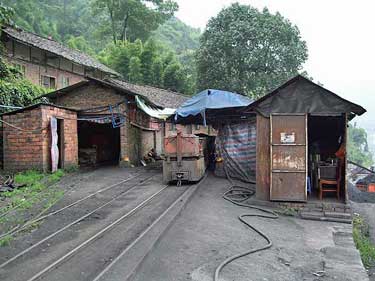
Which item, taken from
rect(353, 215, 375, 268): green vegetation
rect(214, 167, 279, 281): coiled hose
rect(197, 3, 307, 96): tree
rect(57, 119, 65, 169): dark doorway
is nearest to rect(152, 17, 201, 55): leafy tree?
rect(197, 3, 307, 96): tree

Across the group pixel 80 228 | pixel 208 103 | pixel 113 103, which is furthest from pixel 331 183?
pixel 113 103

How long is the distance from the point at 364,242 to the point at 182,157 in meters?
5.82

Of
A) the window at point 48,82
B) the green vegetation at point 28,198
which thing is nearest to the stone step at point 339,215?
the green vegetation at point 28,198

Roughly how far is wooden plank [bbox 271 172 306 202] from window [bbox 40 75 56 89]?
17.3 m

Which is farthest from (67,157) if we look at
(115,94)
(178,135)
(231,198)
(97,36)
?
(97,36)

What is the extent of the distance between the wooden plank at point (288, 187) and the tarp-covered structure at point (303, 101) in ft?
5.39

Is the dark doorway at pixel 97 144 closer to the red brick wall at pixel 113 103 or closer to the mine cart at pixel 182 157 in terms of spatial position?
the red brick wall at pixel 113 103

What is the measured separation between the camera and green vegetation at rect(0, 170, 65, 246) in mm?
7340

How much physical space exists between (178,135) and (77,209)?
169 inches

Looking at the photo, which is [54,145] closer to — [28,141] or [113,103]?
[28,141]

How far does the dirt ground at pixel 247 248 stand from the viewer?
16.8 feet

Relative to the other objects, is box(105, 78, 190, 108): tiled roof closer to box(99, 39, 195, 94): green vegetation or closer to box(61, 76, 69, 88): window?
box(61, 76, 69, 88): window

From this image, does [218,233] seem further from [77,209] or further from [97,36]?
[97,36]

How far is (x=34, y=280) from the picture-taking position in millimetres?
4449
